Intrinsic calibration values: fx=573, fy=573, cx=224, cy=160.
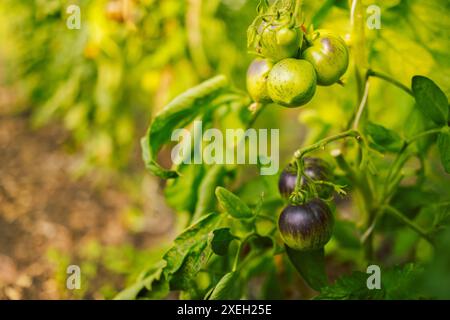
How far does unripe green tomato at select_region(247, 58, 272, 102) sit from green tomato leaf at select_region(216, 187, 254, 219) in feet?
0.47

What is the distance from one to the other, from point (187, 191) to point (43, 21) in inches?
43.1

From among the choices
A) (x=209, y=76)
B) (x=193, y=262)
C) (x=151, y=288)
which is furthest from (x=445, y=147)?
(x=209, y=76)

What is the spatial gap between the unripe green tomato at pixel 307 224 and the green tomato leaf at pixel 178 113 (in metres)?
0.22

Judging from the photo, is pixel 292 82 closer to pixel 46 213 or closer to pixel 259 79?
A: pixel 259 79

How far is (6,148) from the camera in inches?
83.2

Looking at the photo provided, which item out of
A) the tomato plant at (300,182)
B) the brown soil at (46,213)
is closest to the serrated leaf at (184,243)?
the tomato plant at (300,182)

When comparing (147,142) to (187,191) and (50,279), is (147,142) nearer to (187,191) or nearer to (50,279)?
(187,191)

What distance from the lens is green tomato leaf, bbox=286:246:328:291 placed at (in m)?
0.88

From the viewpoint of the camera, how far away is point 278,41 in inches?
27.7

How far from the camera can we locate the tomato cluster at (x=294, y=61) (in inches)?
27.5

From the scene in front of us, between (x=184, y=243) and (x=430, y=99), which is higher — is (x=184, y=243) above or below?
below

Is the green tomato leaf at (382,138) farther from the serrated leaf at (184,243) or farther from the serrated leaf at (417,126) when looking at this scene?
the serrated leaf at (184,243)

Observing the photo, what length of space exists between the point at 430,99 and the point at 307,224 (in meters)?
0.27
